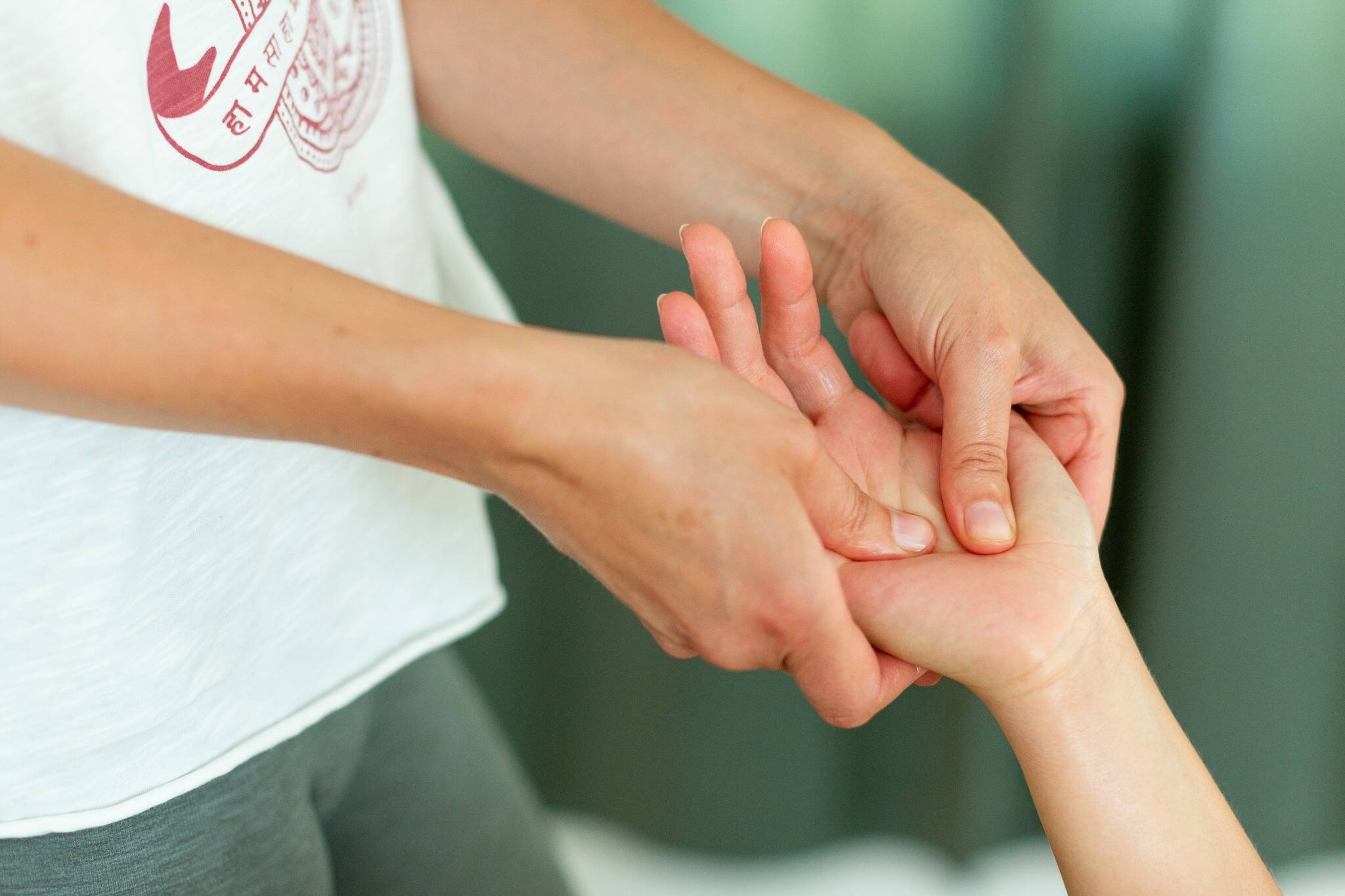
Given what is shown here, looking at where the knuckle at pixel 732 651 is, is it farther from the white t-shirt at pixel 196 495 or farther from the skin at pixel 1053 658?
the white t-shirt at pixel 196 495

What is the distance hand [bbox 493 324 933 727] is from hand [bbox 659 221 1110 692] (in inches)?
4.2

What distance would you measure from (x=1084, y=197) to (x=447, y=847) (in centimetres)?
94

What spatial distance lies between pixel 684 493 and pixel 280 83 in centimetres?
36

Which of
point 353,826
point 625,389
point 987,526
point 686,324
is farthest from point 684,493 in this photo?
point 353,826

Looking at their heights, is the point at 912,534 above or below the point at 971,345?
below

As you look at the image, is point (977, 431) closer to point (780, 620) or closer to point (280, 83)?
point (780, 620)

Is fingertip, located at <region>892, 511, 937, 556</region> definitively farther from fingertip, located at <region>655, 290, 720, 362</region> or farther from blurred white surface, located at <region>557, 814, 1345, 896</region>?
blurred white surface, located at <region>557, 814, 1345, 896</region>

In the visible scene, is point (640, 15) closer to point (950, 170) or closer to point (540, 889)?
point (950, 170)

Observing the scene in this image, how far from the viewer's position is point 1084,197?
123 cm

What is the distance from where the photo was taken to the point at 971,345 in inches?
28.1

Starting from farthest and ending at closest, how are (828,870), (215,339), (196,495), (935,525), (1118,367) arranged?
(828,870) < (1118,367) < (935,525) < (196,495) < (215,339)

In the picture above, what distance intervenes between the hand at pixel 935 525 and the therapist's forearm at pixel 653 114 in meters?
0.12

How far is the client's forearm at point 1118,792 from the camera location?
66cm

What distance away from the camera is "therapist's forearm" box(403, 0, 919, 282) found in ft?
2.61
